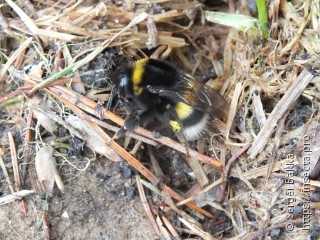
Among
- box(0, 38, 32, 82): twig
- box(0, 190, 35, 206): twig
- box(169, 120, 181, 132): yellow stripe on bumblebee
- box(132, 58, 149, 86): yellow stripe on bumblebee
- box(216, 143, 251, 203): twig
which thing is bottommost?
box(0, 190, 35, 206): twig

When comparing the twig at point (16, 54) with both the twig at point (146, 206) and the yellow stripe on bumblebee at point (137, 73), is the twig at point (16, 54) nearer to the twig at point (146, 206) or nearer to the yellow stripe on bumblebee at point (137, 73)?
the yellow stripe on bumblebee at point (137, 73)

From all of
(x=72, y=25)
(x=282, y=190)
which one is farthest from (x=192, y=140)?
(x=72, y=25)

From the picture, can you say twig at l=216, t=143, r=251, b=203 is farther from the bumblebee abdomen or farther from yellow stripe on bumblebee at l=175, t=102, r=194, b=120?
yellow stripe on bumblebee at l=175, t=102, r=194, b=120

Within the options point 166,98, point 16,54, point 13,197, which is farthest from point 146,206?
point 16,54

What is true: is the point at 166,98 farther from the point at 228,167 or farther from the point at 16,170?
the point at 16,170

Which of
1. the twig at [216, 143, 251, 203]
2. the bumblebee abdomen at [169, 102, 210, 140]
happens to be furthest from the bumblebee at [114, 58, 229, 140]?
the twig at [216, 143, 251, 203]

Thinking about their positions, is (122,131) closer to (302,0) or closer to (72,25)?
(72,25)
